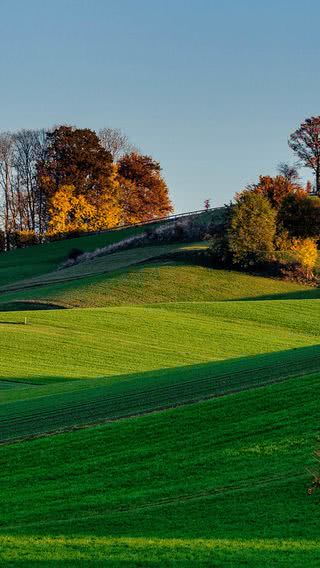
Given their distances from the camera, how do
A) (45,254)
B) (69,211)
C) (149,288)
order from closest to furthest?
(149,288), (45,254), (69,211)

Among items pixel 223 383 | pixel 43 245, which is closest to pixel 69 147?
pixel 43 245

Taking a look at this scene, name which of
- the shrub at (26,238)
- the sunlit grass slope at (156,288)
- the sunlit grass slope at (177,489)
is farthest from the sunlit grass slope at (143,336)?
the shrub at (26,238)

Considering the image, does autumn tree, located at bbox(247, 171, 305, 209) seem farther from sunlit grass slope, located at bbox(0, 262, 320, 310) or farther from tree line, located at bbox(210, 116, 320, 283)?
sunlit grass slope, located at bbox(0, 262, 320, 310)

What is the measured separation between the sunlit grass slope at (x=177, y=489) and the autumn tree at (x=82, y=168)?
3937 inches

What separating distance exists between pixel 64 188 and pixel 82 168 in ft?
22.6

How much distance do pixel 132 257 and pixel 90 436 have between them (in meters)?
68.8

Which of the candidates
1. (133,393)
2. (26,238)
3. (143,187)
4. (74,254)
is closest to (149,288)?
(74,254)

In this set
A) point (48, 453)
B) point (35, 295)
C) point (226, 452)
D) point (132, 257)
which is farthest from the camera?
point (132, 257)

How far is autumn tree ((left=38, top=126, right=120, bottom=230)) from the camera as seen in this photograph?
125562mm

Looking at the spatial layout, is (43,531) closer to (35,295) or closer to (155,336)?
(155,336)

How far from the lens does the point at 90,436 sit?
961 inches

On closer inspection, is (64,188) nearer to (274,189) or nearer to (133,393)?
(274,189)

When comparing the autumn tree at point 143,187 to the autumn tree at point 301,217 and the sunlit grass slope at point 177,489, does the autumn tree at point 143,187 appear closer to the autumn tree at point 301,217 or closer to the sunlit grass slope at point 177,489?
the autumn tree at point 301,217

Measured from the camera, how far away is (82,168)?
12731 centimetres
